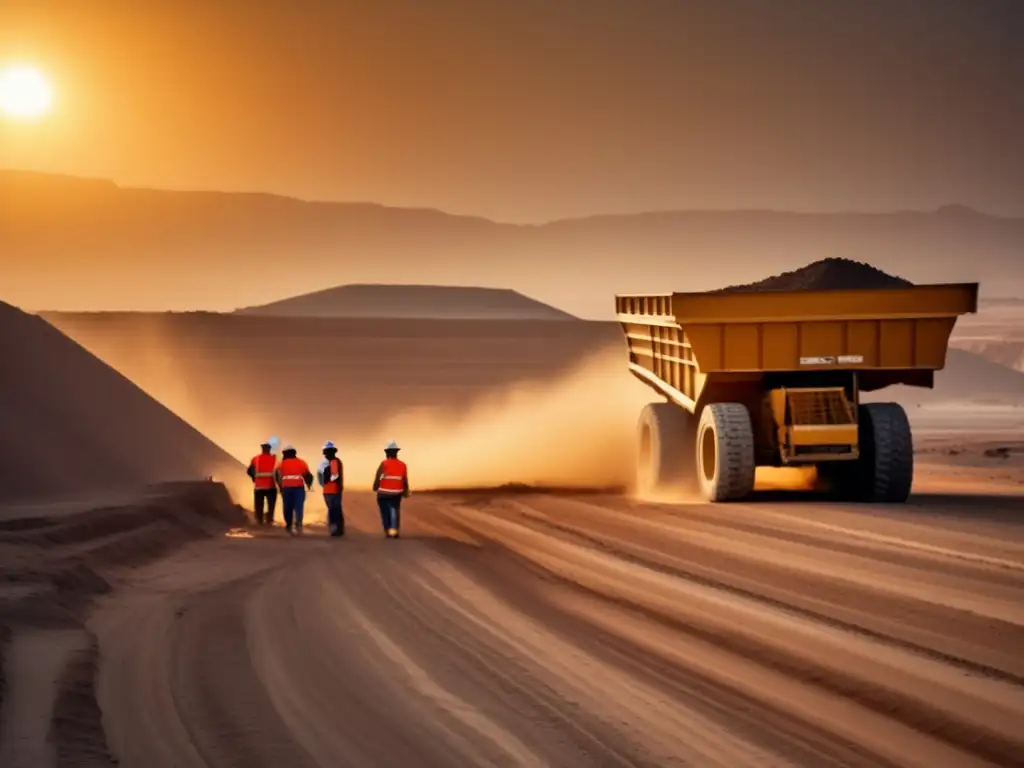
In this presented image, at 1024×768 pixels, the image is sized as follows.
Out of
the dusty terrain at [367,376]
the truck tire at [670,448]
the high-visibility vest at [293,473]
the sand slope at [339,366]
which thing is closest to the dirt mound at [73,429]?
the high-visibility vest at [293,473]

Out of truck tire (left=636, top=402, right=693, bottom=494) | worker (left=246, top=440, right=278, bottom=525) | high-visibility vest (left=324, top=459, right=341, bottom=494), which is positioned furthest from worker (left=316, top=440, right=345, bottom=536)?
truck tire (left=636, top=402, right=693, bottom=494)

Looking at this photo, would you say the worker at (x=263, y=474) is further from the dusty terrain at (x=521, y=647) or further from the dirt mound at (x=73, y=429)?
the dirt mound at (x=73, y=429)

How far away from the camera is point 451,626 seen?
10.1 m

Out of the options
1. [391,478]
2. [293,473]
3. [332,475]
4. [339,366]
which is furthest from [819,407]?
[339,366]

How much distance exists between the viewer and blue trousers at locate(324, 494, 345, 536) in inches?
661

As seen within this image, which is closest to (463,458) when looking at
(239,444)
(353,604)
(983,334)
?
(239,444)

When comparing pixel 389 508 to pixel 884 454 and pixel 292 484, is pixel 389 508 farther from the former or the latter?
pixel 884 454

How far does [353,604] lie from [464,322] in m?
43.7

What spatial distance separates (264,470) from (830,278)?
11783mm

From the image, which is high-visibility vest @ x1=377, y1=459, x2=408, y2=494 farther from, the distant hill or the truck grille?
the distant hill

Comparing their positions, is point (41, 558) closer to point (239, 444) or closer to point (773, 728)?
point (773, 728)

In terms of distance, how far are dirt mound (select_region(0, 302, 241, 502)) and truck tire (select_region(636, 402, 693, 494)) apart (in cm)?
786

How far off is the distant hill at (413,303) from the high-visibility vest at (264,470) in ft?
209

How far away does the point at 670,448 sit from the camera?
21.2 metres
